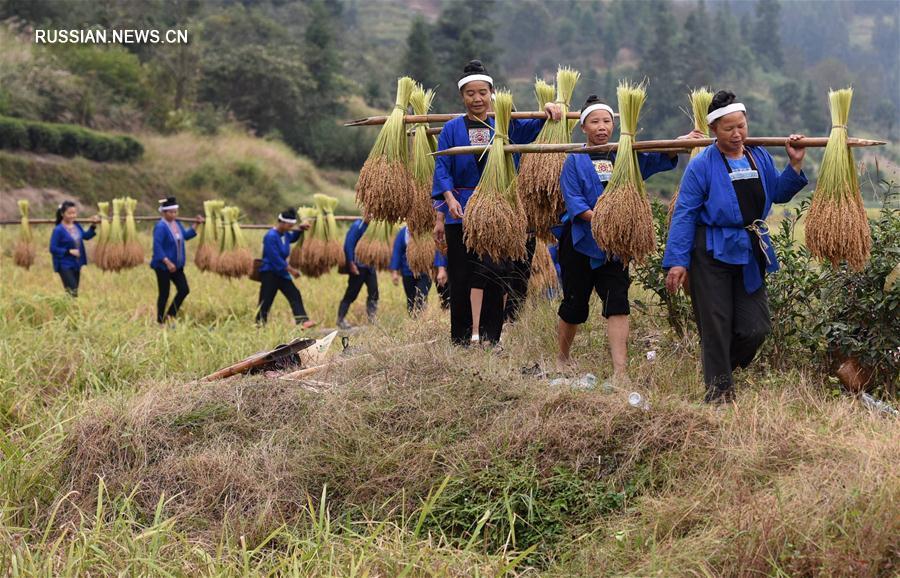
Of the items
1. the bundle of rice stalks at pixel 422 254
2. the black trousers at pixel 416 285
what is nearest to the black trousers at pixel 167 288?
the black trousers at pixel 416 285

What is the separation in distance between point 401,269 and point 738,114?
22.7 feet

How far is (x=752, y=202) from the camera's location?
5637 millimetres

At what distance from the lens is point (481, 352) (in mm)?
6215

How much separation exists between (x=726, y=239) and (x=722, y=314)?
38 cm

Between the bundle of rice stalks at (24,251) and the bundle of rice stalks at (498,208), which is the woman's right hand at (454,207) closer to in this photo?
the bundle of rice stalks at (498,208)

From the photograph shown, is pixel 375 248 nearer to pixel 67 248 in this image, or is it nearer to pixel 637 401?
pixel 67 248

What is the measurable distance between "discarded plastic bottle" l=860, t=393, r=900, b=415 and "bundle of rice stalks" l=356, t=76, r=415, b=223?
2964 mm

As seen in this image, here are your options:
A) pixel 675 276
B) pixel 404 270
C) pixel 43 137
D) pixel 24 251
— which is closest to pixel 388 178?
pixel 675 276

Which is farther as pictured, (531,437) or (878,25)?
(878,25)

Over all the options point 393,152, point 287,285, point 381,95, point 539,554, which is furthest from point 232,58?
point 539,554

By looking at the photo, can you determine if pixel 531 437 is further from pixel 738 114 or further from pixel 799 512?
pixel 738 114

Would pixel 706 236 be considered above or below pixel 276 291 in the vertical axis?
above

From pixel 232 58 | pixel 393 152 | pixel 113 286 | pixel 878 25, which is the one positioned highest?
pixel 878 25

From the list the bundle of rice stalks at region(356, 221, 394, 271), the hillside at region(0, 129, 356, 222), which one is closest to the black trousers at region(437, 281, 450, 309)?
the bundle of rice stalks at region(356, 221, 394, 271)
